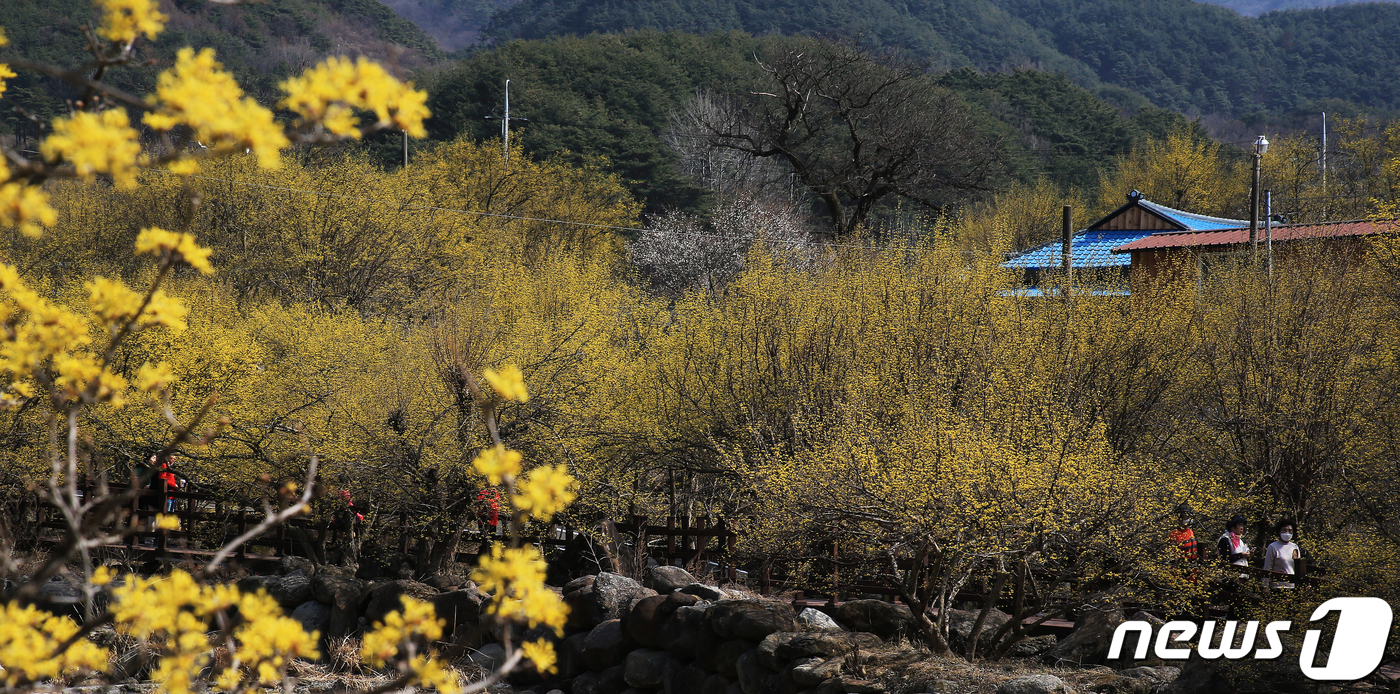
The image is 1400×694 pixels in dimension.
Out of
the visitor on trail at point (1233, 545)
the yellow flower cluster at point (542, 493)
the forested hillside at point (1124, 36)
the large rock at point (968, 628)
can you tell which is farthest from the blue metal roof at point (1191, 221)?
the forested hillside at point (1124, 36)

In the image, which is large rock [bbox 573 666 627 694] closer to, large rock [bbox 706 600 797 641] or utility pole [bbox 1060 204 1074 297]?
large rock [bbox 706 600 797 641]

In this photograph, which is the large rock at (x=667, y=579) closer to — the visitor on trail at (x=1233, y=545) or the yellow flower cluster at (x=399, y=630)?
the visitor on trail at (x=1233, y=545)

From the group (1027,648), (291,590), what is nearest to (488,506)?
(291,590)

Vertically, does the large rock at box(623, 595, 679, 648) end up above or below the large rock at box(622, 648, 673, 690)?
above

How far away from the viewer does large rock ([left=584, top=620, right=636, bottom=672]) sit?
10.5 m

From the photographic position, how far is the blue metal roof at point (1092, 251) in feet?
82.4

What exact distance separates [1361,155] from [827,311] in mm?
29288

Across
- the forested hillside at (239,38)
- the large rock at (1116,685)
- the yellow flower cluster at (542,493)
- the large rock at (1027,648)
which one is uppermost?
the forested hillside at (239,38)

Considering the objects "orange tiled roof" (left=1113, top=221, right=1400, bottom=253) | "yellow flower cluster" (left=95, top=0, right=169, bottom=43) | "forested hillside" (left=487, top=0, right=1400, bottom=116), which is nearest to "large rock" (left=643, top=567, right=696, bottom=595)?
"yellow flower cluster" (left=95, top=0, right=169, bottom=43)

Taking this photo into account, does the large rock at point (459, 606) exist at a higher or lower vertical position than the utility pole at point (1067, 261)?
lower

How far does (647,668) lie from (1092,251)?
2043cm

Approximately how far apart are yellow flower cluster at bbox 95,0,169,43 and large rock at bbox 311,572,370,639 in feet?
35.3

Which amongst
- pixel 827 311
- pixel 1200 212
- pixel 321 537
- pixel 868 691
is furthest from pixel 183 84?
pixel 1200 212

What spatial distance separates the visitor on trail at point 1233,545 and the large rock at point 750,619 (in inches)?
161
